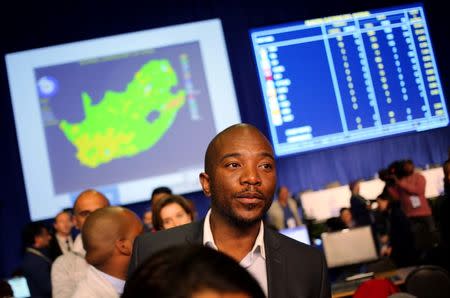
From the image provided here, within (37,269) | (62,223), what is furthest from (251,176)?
(62,223)

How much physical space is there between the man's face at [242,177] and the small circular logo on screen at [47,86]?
6.29 m

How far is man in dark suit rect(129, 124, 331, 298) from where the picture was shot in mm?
1874

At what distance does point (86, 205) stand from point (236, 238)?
5.71 ft

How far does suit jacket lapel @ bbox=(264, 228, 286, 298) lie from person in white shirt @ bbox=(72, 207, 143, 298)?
0.59 m

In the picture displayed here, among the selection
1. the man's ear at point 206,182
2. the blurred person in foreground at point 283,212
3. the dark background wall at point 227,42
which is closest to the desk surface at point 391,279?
the man's ear at point 206,182

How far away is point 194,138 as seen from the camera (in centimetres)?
796

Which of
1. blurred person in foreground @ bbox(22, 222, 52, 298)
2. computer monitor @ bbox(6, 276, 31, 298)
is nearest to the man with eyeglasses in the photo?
blurred person in foreground @ bbox(22, 222, 52, 298)

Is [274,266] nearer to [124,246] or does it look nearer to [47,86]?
[124,246]

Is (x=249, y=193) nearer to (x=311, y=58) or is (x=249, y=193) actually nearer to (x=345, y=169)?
(x=311, y=58)

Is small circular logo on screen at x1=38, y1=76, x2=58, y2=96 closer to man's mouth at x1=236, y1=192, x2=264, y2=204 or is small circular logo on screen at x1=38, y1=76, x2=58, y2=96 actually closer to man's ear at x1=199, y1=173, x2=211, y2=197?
man's ear at x1=199, y1=173, x2=211, y2=197

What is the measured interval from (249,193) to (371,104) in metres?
6.80

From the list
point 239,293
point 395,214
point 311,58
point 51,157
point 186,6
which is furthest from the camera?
point 186,6

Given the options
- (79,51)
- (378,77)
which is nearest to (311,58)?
(378,77)

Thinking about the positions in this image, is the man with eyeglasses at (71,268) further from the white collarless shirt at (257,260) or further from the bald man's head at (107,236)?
the white collarless shirt at (257,260)
